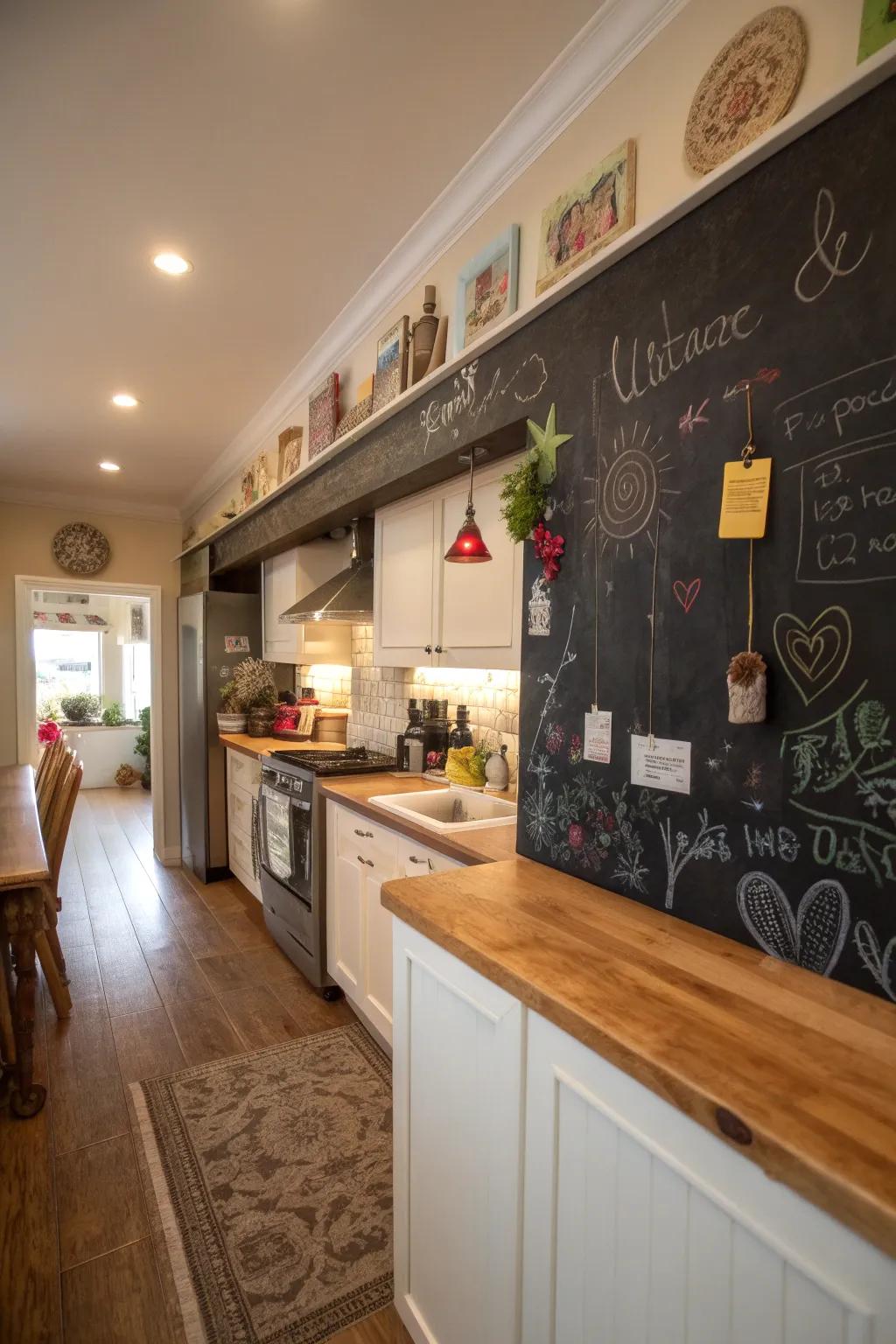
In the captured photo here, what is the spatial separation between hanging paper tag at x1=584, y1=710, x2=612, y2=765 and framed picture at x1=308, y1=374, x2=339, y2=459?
1.91 meters

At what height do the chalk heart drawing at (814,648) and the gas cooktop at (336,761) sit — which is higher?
the chalk heart drawing at (814,648)

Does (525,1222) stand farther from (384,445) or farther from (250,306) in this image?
(250,306)

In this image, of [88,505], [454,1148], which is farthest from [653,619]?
[88,505]

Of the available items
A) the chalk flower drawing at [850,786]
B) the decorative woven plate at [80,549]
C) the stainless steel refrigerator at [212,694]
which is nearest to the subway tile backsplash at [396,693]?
A: the stainless steel refrigerator at [212,694]

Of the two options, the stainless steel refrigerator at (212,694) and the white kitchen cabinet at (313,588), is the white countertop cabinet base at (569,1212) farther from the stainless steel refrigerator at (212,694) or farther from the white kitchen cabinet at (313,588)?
the stainless steel refrigerator at (212,694)

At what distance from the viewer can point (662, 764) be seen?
4.28ft

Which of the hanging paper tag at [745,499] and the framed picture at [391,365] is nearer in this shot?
the hanging paper tag at [745,499]

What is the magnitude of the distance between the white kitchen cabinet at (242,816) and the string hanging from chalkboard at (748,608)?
309 centimetres

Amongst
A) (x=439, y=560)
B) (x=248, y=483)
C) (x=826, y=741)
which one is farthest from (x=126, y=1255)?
(x=248, y=483)

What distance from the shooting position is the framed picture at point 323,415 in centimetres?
280

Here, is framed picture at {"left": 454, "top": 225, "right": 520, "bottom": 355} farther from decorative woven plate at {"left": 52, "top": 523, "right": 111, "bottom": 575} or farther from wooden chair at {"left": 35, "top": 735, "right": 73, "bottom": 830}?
decorative woven plate at {"left": 52, "top": 523, "right": 111, "bottom": 575}

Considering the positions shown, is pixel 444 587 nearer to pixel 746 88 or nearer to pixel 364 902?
pixel 364 902

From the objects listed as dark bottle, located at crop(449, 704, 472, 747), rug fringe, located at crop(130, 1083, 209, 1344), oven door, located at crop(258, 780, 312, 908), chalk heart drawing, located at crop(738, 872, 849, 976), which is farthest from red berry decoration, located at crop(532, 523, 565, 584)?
rug fringe, located at crop(130, 1083, 209, 1344)

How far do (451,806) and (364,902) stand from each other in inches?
19.6
